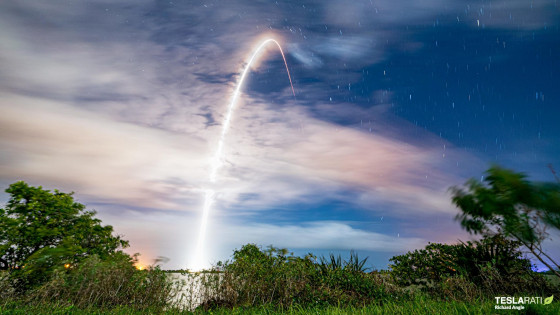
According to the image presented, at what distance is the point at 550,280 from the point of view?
11664 millimetres

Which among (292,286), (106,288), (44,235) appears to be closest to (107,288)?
(106,288)

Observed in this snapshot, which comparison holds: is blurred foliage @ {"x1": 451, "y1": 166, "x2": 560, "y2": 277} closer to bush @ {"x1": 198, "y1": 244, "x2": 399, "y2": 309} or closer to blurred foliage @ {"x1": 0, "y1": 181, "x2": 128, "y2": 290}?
bush @ {"x1": 198, "y1": 244, "x2": 399, "y2": 309}

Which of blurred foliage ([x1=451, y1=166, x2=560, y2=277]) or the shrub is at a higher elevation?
blurred foliage ([x1=451, y1=166, x2=560, y2=277])

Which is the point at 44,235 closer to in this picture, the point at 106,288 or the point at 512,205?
the point at 106,288

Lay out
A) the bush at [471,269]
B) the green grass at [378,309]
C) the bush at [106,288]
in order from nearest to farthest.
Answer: the green grass at [378,309] → the bush at [106,288] → the bush at [471,269]

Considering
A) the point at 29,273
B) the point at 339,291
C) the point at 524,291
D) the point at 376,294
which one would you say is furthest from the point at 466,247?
the point at 29,273

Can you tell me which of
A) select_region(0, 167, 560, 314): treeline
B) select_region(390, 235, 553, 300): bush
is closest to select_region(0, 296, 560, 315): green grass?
select_region(0, 167, 560, 314): treeline

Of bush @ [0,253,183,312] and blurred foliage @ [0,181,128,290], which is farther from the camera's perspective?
blurred foliage @ [0,181,128,290]

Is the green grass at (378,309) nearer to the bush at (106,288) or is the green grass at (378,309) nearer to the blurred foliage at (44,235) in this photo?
the bush at (106,288)

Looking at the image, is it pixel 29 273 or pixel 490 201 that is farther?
pixel 490 201

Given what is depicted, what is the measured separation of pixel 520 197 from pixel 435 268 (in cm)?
386

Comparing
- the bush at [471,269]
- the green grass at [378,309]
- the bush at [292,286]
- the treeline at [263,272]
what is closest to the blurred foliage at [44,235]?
the treeline at [263,272]

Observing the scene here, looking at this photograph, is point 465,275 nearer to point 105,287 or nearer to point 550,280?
point 550,280

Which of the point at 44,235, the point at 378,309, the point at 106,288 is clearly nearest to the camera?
the point at 378,309
